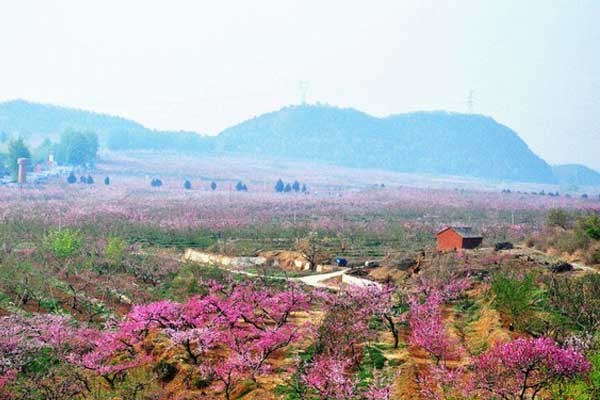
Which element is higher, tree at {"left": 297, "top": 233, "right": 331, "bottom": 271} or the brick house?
the brick house

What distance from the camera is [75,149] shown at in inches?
4911

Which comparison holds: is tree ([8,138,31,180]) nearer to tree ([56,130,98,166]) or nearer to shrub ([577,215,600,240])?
tree ([56,130,98,166])

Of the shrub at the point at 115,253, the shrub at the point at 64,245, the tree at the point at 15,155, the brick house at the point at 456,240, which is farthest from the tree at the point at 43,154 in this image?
the brick house at the point at 456,240

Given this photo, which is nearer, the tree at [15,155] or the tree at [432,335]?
the tree at [432,335]

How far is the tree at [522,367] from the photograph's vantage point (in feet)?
44.6

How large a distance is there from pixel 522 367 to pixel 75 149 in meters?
120

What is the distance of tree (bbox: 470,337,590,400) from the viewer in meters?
13.6

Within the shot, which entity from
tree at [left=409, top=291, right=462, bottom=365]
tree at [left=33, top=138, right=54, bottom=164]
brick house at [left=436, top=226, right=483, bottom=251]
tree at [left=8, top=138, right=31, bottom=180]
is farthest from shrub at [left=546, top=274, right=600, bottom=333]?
tree at [left=33, top=138, right=54, bottom=164]

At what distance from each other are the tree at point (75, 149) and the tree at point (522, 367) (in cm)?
11908

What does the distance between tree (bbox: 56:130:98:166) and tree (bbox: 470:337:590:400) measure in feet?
391

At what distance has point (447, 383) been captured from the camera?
51.0 feet

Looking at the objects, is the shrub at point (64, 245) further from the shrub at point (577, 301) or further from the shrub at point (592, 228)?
the shrub at point (592, 228)

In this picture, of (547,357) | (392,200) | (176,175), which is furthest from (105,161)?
(547,357)

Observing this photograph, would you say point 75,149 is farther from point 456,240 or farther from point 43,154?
point 456,240
